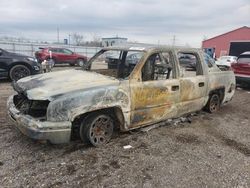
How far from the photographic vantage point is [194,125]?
534 cm

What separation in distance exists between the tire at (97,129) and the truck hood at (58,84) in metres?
0.51

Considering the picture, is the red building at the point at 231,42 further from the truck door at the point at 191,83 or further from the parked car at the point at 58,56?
the truck door at the point at 191,83

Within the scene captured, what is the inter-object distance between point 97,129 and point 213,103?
11.7 ft

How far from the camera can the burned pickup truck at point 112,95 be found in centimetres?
345

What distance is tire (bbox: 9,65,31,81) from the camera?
980 centimetres

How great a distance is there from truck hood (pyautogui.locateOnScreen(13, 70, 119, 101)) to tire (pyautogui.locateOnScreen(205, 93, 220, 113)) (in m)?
3.09

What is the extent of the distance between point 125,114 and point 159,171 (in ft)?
3.62

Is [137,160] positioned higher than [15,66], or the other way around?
Result: [15,66]

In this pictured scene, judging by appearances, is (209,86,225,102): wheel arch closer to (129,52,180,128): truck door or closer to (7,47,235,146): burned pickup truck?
(7,47,235,146): burned pickup truck

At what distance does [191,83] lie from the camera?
16.8 feet

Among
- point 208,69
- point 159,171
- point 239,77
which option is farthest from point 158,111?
point 239,77

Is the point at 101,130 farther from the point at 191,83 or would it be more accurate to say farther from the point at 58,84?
the point at 191,83

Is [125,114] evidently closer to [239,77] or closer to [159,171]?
[159,171]

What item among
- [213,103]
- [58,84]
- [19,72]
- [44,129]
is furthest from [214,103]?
[19,72]
